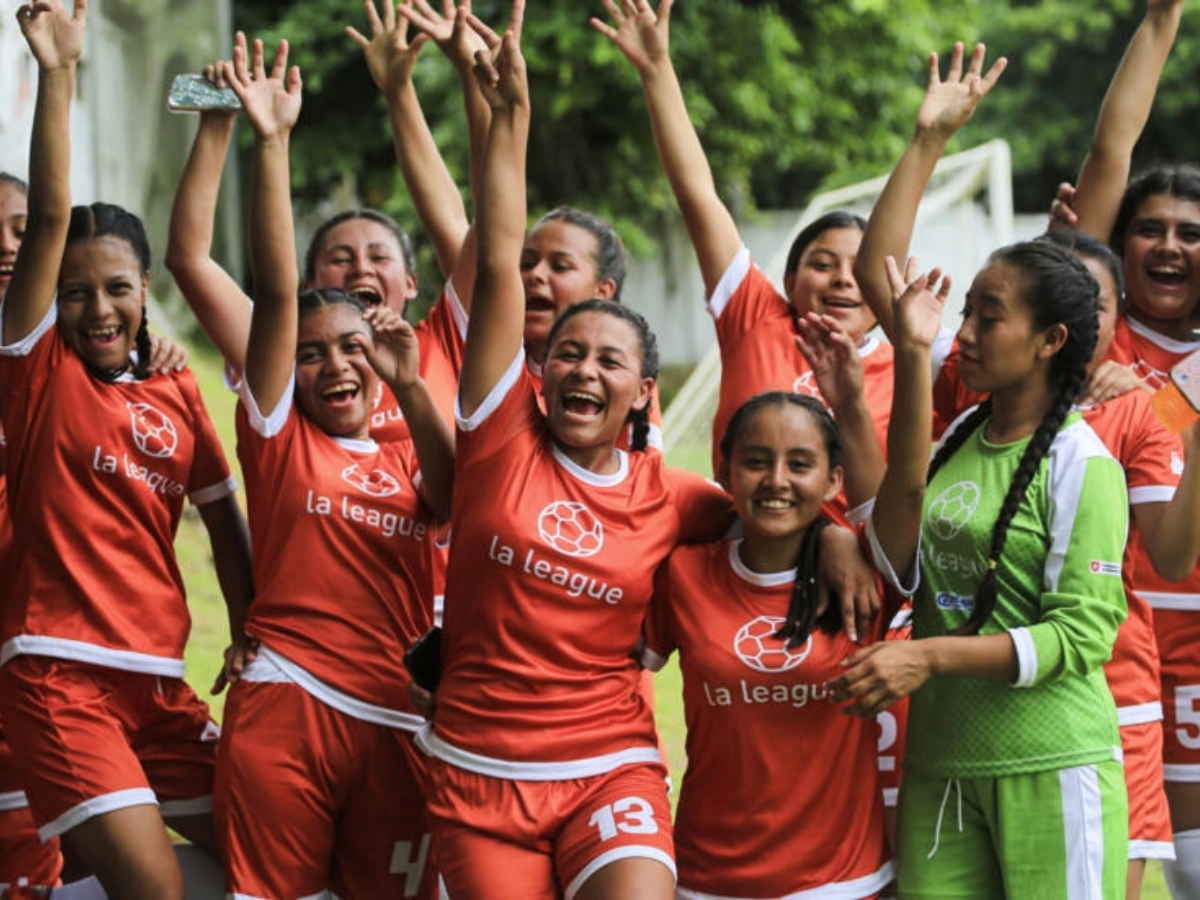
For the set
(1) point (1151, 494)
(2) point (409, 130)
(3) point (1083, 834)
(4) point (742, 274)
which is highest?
(2) point (409, 130)

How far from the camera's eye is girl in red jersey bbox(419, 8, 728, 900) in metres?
3.76

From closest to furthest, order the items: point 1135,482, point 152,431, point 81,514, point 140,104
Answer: point 1135,482 → point 81,514 → point 152,431 → point 140,104

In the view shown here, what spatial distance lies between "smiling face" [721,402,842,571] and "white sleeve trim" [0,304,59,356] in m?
1.70

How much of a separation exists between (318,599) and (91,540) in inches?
23.3

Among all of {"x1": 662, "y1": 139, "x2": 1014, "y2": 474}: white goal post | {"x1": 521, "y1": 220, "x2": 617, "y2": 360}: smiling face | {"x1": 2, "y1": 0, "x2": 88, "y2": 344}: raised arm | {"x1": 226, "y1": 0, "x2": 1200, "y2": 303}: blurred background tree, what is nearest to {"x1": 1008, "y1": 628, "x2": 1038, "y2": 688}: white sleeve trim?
{"x1": 521, "y1": 220, "x2": 617, "y2": 360}: smiling face

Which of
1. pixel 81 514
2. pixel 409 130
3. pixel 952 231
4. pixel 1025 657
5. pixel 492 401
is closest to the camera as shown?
pixel 1025 657

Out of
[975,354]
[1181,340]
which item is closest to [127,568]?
[975,354]

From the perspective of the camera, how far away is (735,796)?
152 inches

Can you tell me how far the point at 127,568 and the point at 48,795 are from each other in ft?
1.89

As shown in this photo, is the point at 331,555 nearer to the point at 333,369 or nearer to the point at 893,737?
the point at 333,369

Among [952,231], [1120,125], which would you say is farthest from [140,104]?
[1120,125]

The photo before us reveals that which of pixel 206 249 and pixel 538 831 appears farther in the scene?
pixel 206 249

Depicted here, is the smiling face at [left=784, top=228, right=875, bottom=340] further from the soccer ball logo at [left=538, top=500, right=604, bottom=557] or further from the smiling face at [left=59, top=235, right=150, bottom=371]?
the smiling face at [left=59, top=235, right=150, bottom=371]

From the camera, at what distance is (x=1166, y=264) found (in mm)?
4602
